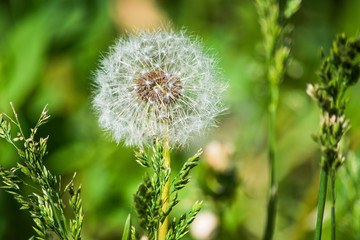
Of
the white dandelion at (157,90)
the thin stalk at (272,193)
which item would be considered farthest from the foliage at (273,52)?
the white dandelion at (157,90)

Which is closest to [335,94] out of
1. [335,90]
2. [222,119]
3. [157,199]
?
[335,90]

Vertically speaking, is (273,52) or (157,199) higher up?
(273,52)

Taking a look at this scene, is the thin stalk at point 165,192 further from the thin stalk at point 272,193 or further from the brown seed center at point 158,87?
the thin stalk at point 272,193

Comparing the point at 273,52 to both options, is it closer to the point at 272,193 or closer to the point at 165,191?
the point at 272,193

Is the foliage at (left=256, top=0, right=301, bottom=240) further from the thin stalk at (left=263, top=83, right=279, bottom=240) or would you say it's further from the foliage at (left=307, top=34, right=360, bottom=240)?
the foliage at (left=307, top=34, right=360, bottom=240)

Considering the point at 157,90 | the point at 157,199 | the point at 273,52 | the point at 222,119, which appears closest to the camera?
the point at 157,199

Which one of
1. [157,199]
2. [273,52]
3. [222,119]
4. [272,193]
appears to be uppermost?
[222,119]

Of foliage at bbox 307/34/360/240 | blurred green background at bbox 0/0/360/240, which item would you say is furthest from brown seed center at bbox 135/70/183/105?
blurred green background at bbox 0/0/360/240

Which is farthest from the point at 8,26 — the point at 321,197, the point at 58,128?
the point at 321,197
